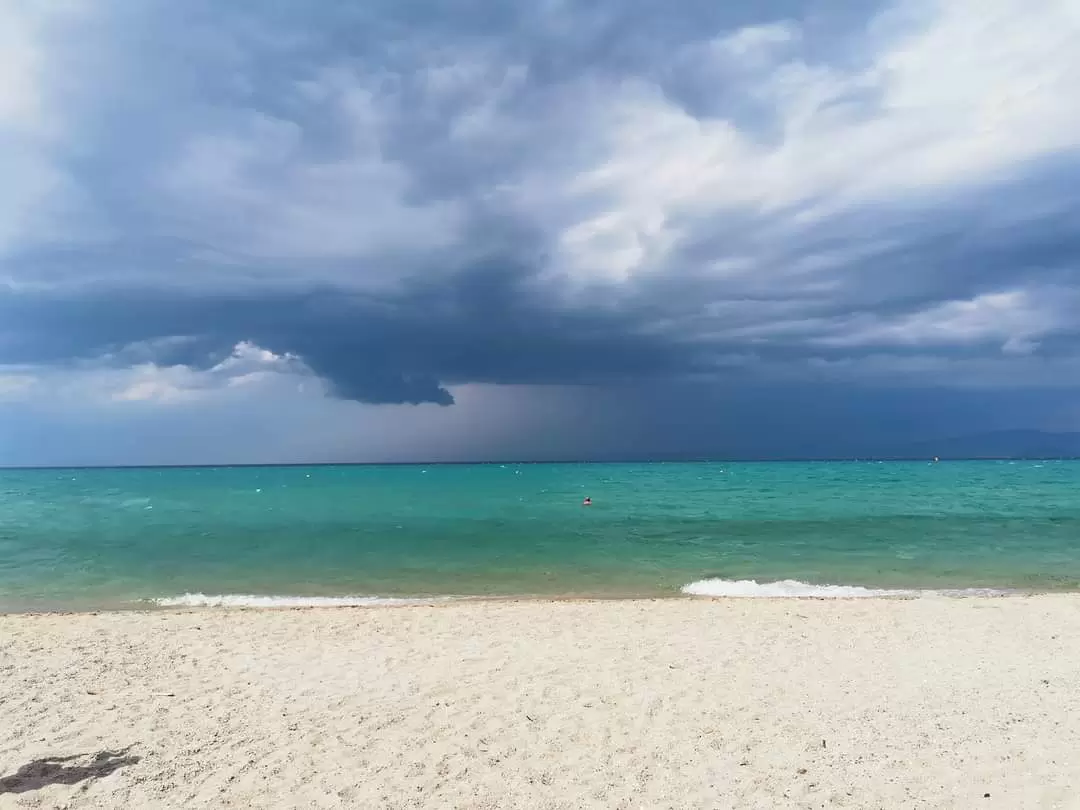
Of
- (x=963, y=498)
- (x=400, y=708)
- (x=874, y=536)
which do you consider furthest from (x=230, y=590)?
(x=963, y=498)

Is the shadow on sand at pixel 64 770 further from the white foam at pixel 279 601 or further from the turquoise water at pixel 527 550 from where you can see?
the turquoise water at pixel 527 550

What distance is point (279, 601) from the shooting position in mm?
18859

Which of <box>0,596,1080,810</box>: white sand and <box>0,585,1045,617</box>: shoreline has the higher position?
<box>0,596,1080,810</box>: white sand

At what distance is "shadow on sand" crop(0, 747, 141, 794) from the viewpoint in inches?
277

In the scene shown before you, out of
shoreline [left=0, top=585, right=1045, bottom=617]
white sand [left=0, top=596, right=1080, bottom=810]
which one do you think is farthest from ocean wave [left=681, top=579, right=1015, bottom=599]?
white sand [left=0, top=596, right=1080, bottom=810]

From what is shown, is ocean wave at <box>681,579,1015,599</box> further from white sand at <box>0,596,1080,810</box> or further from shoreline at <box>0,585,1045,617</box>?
white sand at <box>0,596,1080,810</box>

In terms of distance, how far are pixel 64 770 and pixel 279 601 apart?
11.8 metres

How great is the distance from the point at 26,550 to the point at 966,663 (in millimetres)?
36090

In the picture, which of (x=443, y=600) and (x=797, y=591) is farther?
(x=797, y=591)

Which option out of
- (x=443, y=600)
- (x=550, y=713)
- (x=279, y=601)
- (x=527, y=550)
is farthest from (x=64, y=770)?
(x=527, y=550)

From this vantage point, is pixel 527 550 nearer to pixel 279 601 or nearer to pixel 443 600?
pixel 443 600

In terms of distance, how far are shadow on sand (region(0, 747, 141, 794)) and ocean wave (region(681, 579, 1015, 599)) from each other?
14.9 m

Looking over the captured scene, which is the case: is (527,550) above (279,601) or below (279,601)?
below

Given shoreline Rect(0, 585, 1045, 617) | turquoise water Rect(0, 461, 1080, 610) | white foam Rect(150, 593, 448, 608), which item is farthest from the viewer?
turquoise water Rect(0, 461, 1080, 610)
